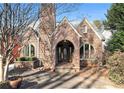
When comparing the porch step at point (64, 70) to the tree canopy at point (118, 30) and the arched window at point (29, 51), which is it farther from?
the tree canopy at point (118, 30)

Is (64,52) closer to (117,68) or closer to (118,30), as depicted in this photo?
(118,30)

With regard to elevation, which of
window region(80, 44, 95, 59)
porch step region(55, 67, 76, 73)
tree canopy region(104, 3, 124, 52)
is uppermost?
tree canopy region(104, 3, 124, 52)

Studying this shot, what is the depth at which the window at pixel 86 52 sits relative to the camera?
2911 cm

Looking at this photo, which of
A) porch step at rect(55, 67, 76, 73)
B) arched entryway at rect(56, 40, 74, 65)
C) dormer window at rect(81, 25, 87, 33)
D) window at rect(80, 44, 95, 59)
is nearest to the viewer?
porch step at rect(55, 67, 76, 73)

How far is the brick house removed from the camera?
25609mm

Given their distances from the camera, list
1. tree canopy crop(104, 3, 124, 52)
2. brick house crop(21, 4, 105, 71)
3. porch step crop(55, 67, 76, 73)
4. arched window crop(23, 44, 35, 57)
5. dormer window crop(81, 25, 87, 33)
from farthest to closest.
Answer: dormer window crop(81, 25, 87, 33)
arched window crop(23, 44, 35, 57)
tree canopy crop(104, 3, 124, 52)
brick house crop(21, 4, 105, 71)
porch step crop(55, 67, 76, 73)

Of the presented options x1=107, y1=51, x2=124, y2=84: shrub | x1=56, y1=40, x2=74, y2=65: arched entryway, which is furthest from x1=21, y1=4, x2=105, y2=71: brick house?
x1=107, y1=51, x2=124, y2=84: shrub

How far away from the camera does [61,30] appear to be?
25859mm

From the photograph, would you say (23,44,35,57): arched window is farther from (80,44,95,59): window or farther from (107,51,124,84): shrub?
(107,51,124,84): shrub

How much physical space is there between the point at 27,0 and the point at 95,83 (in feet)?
27.2

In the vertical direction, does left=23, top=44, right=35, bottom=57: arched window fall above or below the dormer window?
below

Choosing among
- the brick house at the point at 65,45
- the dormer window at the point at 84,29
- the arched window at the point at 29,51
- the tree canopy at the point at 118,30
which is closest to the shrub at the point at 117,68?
the brick house at the point at 65,45

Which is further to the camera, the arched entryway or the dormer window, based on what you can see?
the arched entryway
